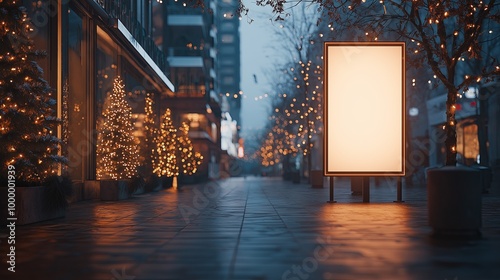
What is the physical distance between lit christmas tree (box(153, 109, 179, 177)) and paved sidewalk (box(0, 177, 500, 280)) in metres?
25.1

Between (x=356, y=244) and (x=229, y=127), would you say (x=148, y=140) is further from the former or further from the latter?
(x=229, y=127)

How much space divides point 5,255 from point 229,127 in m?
139

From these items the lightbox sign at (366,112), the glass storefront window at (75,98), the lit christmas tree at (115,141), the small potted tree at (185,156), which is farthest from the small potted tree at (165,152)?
the lightbox sign at (366,112)

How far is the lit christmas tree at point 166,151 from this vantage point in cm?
4159

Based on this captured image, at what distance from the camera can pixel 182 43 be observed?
7425cm

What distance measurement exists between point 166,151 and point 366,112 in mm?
22912

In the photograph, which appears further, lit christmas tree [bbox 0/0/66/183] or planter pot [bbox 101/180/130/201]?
planter pot [bbox 101/180/130/201]

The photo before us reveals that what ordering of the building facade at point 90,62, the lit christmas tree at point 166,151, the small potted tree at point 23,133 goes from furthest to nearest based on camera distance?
1. the lit christmas tree at point 166,151
2. the building facade at point 90,62
3. the small potted tree at point 23,133

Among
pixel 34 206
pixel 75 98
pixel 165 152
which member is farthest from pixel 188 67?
pixel 34 206

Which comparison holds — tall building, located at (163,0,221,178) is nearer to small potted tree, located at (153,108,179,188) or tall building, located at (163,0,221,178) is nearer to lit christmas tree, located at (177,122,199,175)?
lit christmas tree, located at (177,122,199,175)

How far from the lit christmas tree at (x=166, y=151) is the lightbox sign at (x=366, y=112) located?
21.1 metres

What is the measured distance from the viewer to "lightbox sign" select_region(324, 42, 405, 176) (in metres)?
21.2

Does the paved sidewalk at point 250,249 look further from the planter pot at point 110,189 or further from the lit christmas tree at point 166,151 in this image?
the lit christmas tree at point 166,151

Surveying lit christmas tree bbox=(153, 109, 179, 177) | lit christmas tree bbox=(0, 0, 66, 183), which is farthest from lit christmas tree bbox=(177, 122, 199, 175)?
lit christmas tree bbox=(0, 0, 66, 183)
